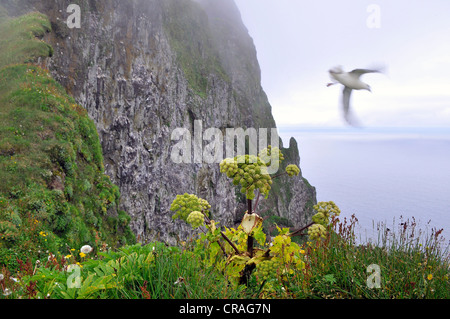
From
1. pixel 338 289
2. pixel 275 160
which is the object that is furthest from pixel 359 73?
pixel 338 289

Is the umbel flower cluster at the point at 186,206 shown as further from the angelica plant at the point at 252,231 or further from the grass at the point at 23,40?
the grass at the point at 23,40

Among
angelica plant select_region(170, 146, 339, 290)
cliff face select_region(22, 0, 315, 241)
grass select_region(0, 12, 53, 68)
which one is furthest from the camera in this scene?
cliff face select_region(22, 0, 315, 241)

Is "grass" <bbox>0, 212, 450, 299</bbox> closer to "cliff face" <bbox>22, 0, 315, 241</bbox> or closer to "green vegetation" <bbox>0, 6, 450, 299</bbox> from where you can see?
"green vegetation" <bbox>0, 6, 450, 299</bbox>

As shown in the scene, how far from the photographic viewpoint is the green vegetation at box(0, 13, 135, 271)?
7.54 m

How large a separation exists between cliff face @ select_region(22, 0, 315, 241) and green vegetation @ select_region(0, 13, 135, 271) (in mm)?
2942

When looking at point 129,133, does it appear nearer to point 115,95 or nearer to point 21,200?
point 115,95

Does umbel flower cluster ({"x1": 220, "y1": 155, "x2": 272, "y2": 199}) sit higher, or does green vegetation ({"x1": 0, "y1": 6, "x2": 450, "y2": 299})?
umbel flower cluster ({"x1": 220, "y1": 155, "x2": 272, "y2": 199})

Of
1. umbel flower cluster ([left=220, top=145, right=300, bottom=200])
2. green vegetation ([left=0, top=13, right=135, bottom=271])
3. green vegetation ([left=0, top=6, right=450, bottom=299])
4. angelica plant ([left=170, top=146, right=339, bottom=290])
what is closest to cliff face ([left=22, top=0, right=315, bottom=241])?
green vegetation ([left=0, top=13, right=135, bottom=271])

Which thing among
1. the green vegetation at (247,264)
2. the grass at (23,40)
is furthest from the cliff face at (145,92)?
the green vegetation at (247,264)

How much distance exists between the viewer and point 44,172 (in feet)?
31.1

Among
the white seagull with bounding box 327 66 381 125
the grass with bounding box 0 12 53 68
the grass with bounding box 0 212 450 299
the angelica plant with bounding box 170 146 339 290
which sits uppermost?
the grass with bounding box 0 12 53 68

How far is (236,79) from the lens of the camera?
108625 mm

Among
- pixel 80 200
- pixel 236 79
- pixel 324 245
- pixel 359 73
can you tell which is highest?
pixel 236 79
